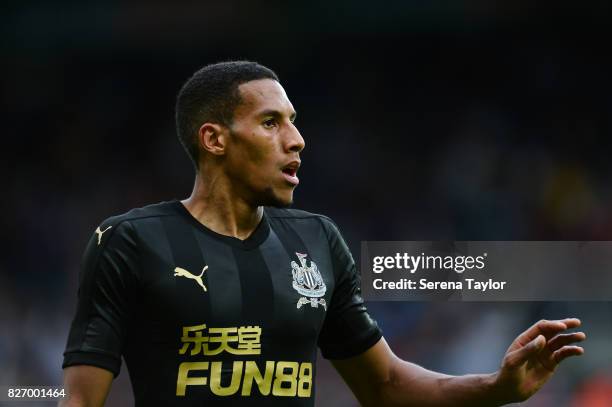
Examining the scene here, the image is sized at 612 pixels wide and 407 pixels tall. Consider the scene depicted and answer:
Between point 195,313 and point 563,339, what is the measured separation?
0.97 m

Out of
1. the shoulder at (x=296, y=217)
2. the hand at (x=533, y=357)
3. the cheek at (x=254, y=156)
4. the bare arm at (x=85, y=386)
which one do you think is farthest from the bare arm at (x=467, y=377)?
the bare arm at (x=85, y=386)

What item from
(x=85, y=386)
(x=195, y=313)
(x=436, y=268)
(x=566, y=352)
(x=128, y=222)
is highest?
(x=436, y=268)

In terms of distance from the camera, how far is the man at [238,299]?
249cm

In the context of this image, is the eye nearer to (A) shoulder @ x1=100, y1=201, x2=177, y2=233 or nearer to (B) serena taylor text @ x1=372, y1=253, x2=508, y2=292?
(A) shoulder @ x1=100, y1=201, x2=177, y2=233

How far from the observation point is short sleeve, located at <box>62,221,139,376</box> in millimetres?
2430

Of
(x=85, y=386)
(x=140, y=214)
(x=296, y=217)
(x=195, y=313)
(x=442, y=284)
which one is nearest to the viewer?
(x=85, y=386)

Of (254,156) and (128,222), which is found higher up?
(254,156)

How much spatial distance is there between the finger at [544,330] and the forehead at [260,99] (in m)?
0.93

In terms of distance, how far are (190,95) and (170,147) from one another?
179 inches

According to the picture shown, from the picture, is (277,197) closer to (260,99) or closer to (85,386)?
(260,99)

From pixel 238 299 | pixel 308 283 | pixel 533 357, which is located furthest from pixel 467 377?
pixel 238 299

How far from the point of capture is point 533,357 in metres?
2.49

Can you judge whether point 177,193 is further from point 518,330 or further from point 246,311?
point 246,311

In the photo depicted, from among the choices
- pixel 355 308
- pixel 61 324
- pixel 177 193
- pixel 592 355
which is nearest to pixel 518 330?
pixel 592 355
